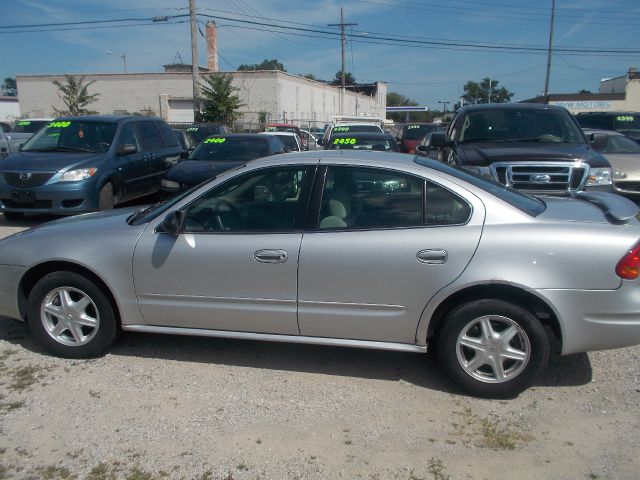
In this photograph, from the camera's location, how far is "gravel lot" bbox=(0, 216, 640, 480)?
3.09 m

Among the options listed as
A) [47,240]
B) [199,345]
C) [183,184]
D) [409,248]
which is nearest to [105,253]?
[47,240]

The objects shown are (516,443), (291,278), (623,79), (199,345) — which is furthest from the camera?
(623,79)

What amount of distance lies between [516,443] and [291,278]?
1.71m

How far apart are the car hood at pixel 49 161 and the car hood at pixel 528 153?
5.76 meters

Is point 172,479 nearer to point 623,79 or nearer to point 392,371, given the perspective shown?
point 392,371

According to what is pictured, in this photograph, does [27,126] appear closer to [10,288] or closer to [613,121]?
[10,288]

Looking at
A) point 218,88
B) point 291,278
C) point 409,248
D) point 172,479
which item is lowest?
A: point 172,479

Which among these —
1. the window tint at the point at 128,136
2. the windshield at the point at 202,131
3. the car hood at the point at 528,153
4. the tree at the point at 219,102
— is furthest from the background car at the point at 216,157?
the tree at the point at 219,102

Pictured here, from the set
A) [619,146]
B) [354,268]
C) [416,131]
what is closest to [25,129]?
[416,131]

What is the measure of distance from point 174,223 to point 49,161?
19.4 feet

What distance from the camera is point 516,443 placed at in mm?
3285

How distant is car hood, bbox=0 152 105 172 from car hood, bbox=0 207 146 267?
4748mm

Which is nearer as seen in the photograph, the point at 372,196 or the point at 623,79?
the point at 372,196

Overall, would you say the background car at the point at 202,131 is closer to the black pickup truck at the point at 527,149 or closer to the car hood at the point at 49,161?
the car hood at the point at 49,161
